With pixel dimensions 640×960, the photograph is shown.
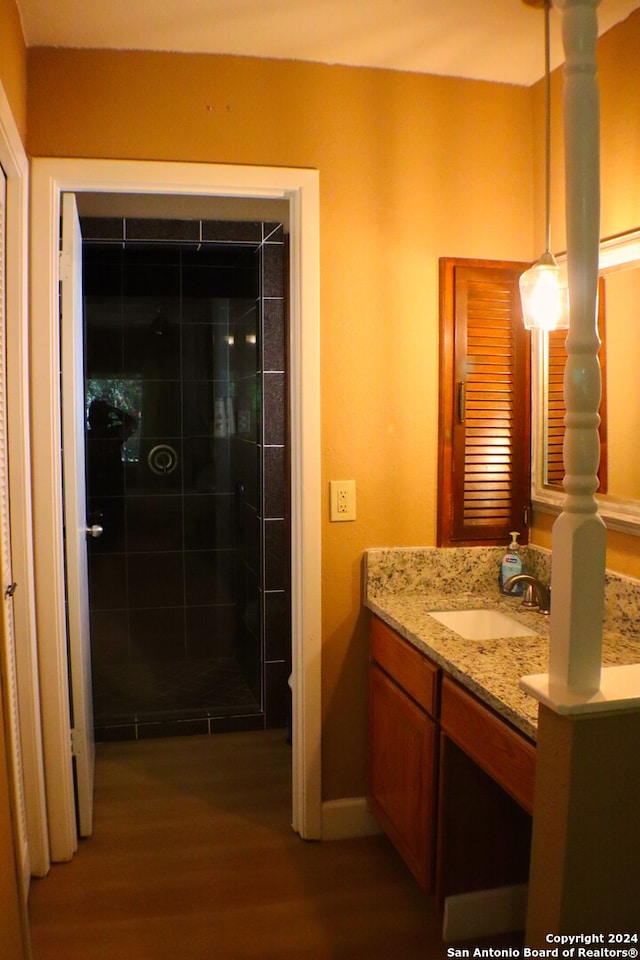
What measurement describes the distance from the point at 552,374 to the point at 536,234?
491 mm

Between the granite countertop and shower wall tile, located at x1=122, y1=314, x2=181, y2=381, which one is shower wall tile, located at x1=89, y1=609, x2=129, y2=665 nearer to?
shower wall tile, located at x1=122, y1=314, x2=181, y2=381

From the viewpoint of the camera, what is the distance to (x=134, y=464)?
4.38 m

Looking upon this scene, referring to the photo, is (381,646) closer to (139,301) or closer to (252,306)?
(252,306)

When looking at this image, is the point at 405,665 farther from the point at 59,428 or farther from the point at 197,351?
the point at 197,351

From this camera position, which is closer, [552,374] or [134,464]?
[552,374]

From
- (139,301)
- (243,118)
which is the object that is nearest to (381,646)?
(243,118)

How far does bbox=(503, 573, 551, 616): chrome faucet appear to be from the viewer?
232 centimetres

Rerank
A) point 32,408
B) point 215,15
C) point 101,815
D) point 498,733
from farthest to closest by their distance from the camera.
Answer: point 101,815
point 32,408
point 215,15
point 498,733

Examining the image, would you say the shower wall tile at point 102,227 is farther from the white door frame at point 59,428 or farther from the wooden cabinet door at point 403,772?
the wooden cabinet door at point 403,772

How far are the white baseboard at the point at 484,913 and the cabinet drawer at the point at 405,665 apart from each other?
52cm

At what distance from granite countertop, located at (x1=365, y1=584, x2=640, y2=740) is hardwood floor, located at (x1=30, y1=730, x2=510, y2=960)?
799mm

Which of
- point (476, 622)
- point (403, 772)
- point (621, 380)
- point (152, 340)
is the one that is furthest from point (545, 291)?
point (152, 340)

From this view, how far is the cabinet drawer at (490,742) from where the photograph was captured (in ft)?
5.19

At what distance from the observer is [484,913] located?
6.76ft
